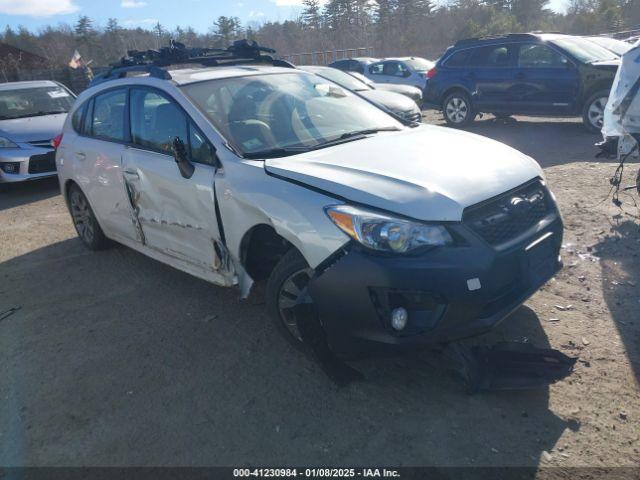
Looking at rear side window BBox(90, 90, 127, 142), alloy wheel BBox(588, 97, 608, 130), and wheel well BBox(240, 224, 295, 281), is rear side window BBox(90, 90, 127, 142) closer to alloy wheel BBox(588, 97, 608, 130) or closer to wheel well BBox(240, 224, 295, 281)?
wheel well BBox(240, 224, 295, 281)

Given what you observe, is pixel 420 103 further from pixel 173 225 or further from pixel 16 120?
pixel 173 225

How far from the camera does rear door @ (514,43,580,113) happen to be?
9.80 metres

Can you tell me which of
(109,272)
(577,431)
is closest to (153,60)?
(109,272)

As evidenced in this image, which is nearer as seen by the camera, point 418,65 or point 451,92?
point 451,92

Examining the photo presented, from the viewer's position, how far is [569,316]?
3.68 meters

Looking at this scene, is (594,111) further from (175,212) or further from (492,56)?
(175,212)

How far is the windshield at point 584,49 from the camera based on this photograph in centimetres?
980

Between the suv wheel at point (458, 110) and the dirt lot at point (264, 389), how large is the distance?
6.99m

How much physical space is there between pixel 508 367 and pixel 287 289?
A: 4.51 feet

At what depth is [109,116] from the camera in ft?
16.2

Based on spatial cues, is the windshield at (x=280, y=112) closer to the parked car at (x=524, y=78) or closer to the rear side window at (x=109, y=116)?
the rear side window at (x=109, y=116)

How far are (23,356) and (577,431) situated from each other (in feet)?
12.1

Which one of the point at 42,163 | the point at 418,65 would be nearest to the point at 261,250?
the point at 42,163

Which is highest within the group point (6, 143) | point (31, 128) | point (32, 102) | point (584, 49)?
point (584, 49)
